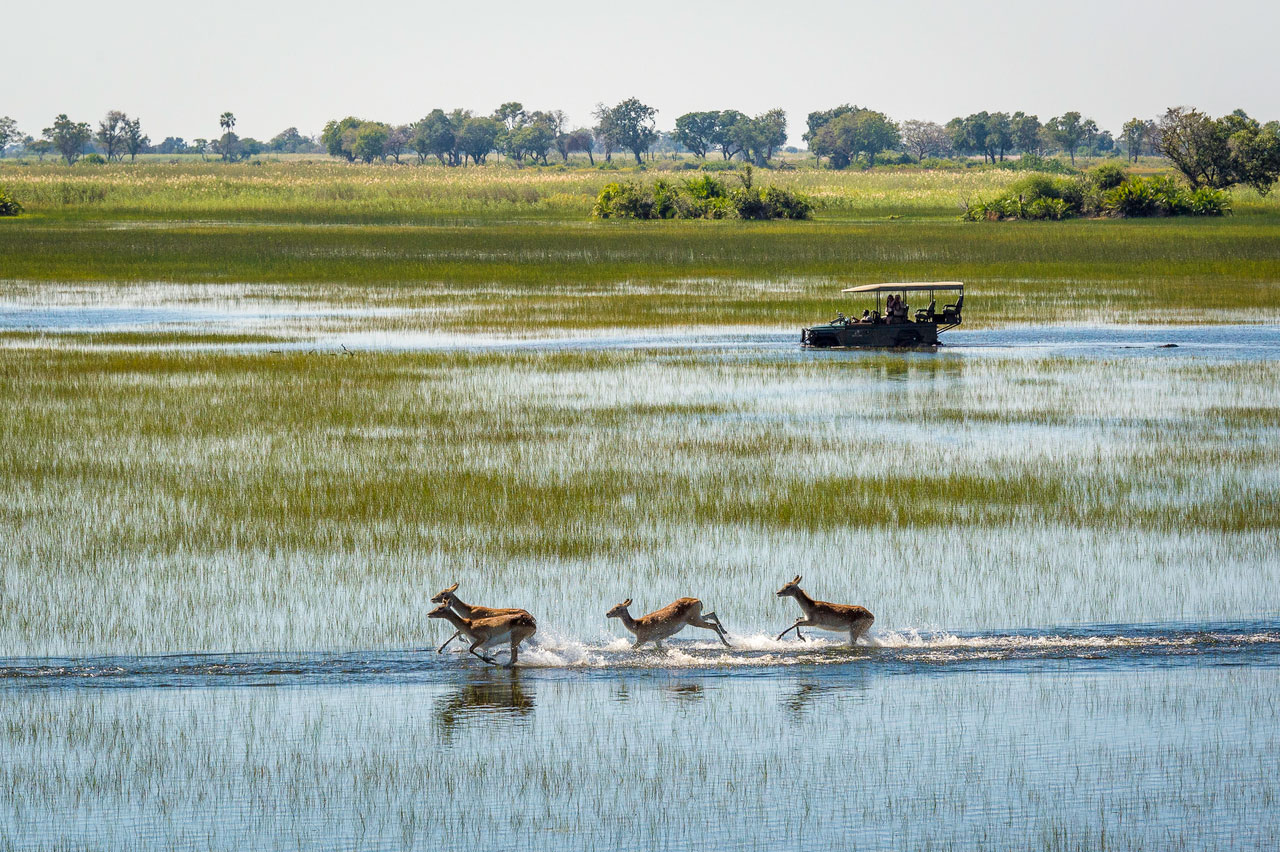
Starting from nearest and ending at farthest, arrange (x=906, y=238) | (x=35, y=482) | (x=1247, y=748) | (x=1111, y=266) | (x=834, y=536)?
(x=1247, y=748)
(x=834, y=536)
(x=35, y=482)
(x=1111, y=266)
(x=906, y=238)

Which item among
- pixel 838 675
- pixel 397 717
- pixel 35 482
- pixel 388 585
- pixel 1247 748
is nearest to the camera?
pixel 1247 748

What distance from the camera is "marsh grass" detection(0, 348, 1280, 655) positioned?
55.1 feet

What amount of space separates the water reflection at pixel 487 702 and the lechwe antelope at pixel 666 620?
105 cm

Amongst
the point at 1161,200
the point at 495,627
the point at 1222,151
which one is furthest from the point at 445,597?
the point at 1222,151

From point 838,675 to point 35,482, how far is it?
13.8m

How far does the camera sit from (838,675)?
563 inches

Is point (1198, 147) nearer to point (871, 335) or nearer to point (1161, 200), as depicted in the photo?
point (1161, 200)

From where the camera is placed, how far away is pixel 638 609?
16.4m

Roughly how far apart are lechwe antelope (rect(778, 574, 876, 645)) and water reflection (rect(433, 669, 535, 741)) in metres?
2.49

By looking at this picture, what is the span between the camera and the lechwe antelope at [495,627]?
46.8ft

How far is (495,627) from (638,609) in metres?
2.46

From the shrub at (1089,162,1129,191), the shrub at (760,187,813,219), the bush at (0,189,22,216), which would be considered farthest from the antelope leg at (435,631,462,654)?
the bush at (0,189,22,216)

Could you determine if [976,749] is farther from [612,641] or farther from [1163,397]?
[1163,397]

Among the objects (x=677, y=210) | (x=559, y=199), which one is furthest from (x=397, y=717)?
(x=559, y=199)
